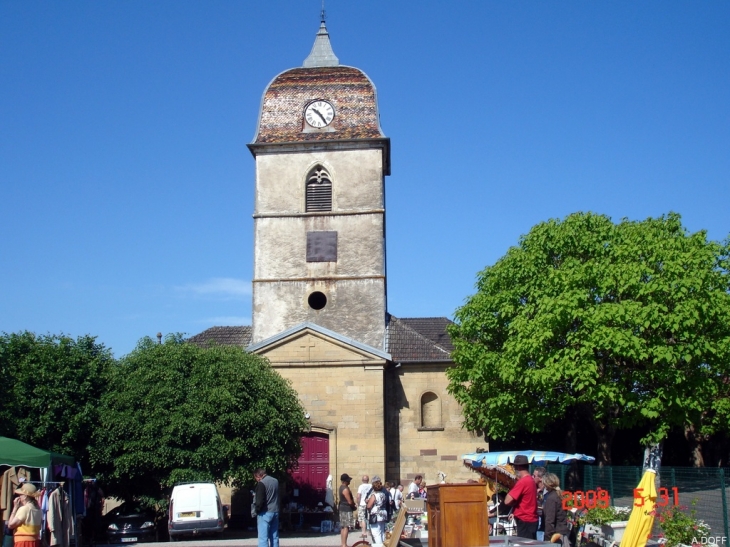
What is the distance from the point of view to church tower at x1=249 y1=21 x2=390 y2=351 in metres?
31.2

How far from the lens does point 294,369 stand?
29.3 metres

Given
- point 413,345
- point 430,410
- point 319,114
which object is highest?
point 319,114

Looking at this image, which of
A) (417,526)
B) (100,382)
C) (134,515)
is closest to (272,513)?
(417,526)

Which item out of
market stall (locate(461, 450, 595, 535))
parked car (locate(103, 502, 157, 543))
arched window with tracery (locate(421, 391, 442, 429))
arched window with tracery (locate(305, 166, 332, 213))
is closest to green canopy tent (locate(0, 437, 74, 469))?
parked car (locate(103, 502, 157, 543))

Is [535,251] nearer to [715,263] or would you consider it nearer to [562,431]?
[715,263]

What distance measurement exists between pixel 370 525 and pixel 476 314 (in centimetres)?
1419

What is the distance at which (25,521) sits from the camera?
1335 centimetres

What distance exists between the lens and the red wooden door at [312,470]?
93.9 ft

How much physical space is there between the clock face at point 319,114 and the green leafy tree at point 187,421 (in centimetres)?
1017

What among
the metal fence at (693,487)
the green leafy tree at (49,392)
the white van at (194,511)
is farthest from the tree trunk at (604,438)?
the green leafy tree at (49,392)

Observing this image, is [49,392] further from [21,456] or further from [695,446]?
[695,446]

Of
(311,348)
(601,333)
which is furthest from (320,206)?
(601,333)

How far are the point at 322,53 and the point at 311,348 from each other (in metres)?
12.2

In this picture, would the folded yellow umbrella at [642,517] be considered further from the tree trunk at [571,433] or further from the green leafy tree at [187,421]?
the tree trunk at [571,433]
